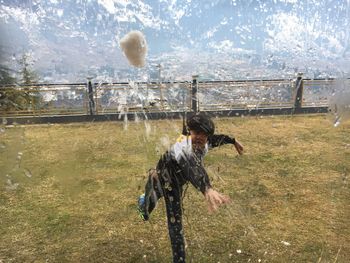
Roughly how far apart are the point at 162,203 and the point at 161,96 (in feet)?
31.0

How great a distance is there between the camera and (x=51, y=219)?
6.73 metres

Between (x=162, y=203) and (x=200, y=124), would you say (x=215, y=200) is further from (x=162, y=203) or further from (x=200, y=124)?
(x=162, y=203)

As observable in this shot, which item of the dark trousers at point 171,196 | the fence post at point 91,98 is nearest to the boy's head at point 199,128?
the dark trousers at point 171,196

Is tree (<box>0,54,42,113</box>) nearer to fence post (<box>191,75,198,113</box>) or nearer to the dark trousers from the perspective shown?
fence post (<box>191,75,198,113</box>)

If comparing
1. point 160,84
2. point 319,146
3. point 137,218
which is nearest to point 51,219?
point 137,218

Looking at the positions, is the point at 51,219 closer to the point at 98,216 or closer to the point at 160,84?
the point at 98,216

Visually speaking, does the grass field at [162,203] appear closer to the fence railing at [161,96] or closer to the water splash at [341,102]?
the water splash at [341,102]

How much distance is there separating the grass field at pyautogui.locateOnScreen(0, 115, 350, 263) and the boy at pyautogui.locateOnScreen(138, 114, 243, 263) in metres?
1.54

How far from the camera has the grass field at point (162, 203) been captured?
565 cm

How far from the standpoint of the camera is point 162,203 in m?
7.30

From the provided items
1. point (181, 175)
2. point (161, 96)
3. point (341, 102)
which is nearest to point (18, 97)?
point (161, 96)

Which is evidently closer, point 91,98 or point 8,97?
point 91,98

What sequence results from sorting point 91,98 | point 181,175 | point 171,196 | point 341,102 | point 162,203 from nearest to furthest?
point 181,175
point 171,196
point 162,203
point 341,102
point 91,98

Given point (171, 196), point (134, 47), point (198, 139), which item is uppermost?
point (134, 47)
